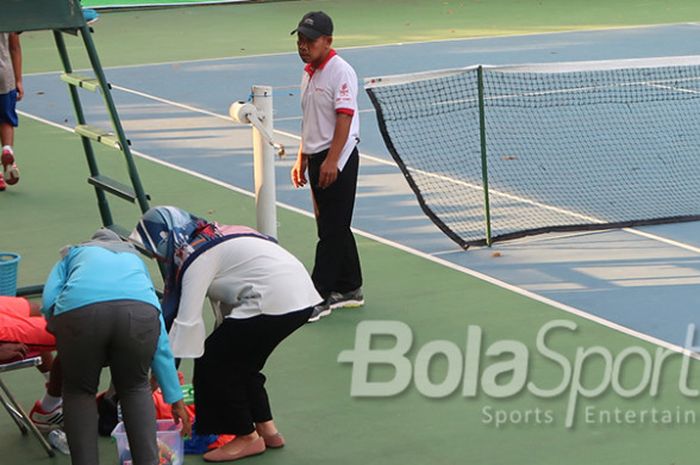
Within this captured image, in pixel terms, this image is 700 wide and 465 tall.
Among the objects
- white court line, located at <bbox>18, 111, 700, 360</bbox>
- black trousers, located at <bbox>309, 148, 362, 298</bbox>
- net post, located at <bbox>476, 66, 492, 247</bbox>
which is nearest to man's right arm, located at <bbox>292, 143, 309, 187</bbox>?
black trousers, located at <bbox>309, 148, 362, 298</bbox>

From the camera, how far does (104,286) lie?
5.86 m

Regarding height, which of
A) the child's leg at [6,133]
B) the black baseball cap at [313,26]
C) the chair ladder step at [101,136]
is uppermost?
the black baseball cap at [313,26]

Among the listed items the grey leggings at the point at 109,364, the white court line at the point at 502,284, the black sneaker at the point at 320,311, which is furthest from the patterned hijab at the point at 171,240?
the white court line at the point at 502,284

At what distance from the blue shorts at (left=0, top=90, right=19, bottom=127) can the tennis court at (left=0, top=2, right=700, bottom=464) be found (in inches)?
28.3

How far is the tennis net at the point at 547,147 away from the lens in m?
10.9

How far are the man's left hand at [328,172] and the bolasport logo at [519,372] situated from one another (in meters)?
1.00

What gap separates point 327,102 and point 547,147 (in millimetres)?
5623

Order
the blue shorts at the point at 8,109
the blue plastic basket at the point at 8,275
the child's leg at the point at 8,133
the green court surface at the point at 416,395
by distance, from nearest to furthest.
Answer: the green court surface at the point at 416,395
the blue plastic basket at the point at 8,275
the child's leg at the point at 8,133
the blue shorts at the point at 8,109

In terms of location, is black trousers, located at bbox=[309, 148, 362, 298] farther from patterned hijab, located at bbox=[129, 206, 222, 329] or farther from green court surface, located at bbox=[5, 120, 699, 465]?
patterned hijab, located at bbox=[129, 206, 222, 329]

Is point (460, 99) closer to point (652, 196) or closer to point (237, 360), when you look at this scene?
point (652, 196)

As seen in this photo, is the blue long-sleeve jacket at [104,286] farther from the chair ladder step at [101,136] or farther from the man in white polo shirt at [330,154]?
the man in white polo shirt at [330,154]

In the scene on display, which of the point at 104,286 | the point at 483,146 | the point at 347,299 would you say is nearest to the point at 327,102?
the point at 347,299

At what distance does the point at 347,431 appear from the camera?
7.07 m

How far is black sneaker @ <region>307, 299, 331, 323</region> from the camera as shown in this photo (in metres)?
8.82
